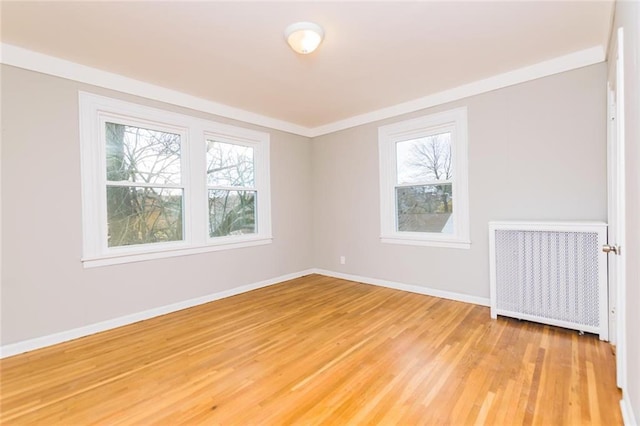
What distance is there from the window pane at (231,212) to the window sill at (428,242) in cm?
200

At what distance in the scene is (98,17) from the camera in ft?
6.95

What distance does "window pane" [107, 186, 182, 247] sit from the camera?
3.06m

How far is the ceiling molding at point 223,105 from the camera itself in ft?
8.39

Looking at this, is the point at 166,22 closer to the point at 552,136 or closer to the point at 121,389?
the point at 121,389

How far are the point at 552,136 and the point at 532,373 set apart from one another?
2.23 m

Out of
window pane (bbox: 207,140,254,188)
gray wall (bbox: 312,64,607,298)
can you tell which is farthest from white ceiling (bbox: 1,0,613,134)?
window pane (bbox: 207,140,254,188)

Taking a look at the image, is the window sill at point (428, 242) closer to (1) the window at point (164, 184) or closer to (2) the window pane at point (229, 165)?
(1) the window at point (164, 184)

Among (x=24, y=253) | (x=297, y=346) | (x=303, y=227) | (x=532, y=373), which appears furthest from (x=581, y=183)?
(x=24, y=253)

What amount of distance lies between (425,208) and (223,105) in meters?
3.03

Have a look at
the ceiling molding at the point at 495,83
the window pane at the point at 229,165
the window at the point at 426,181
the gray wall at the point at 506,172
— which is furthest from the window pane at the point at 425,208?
the window pane at the point at 229,165

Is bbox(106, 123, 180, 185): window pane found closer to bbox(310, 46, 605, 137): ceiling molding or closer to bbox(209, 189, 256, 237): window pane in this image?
bbox(209, 189, 256, 237): window pane

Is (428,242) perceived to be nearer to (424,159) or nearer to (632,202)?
(424,159)

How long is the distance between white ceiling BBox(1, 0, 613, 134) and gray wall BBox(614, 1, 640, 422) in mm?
885

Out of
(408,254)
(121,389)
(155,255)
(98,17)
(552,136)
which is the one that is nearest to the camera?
(121,389)
